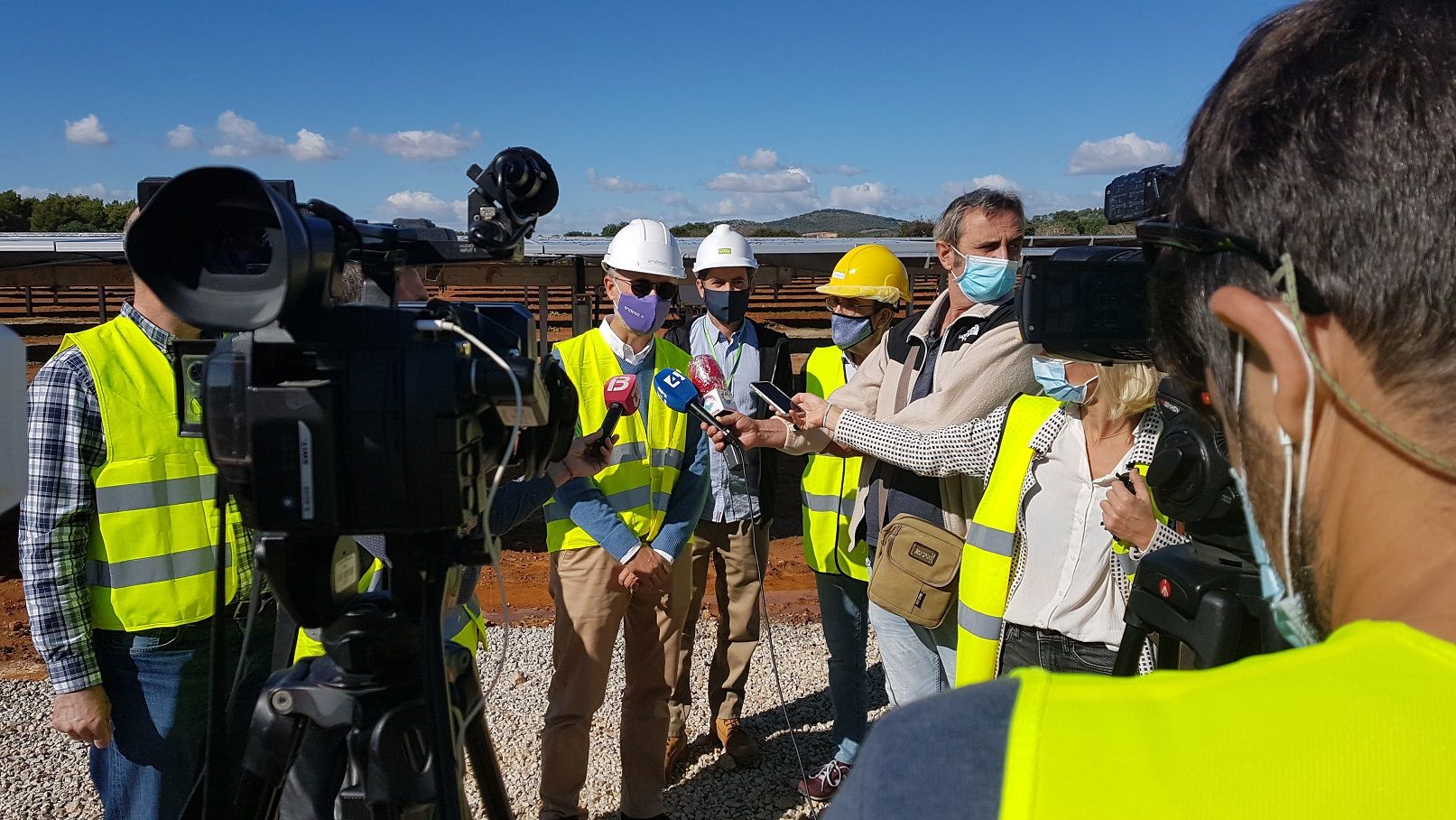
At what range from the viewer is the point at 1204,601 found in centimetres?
172

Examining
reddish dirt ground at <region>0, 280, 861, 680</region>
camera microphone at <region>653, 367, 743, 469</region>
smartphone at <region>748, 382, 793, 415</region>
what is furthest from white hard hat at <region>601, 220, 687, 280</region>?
reddish dirt ground at <region>0, 280, 861, 680</region>

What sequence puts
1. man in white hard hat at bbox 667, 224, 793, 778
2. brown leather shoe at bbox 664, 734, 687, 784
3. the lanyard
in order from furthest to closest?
the lanyard < man in white hard hat at bbox 667, 224, 793, 778 < brown leather shoe at bbox 664, 734, 687, 784

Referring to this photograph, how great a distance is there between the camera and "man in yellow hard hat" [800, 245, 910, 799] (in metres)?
4.14

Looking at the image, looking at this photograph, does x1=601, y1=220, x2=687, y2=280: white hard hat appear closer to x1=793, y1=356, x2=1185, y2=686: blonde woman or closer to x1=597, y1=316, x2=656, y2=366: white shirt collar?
x1=597, y1=316, x2=656, y2=366: white shirt collar

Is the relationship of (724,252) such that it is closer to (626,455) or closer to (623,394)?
(626,455)

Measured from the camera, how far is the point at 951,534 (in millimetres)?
3355

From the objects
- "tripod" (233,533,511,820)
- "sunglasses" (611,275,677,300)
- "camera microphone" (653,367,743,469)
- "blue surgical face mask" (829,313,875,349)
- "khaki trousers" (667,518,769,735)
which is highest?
"sunglasses" (611,275,677,300)

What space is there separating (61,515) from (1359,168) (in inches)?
117

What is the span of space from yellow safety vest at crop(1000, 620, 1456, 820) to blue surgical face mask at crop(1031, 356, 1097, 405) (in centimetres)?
237

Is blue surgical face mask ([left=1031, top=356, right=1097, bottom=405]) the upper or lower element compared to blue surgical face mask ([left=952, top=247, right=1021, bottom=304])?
lower

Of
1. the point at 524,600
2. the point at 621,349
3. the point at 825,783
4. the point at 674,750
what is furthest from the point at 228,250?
the point at 524,600

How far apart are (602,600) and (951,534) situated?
1.31 metres

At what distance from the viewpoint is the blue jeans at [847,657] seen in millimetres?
4137

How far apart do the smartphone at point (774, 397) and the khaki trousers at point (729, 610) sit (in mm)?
811
